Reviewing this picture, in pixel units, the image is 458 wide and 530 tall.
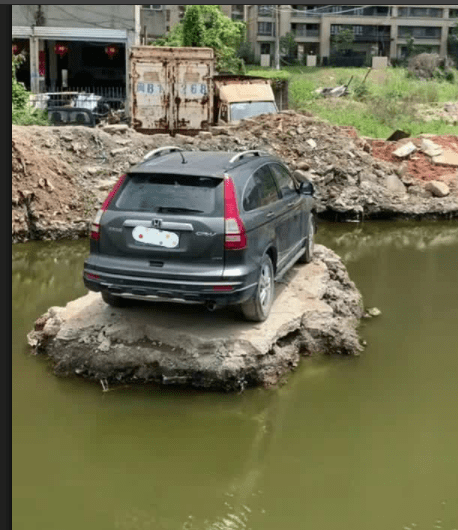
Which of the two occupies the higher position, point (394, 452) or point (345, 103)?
point (345, 103)

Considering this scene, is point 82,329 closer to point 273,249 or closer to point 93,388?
point 93,388

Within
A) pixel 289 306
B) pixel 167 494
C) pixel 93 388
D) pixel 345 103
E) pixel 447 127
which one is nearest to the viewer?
pixel 167 494

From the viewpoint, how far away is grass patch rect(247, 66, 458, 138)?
1196 inches

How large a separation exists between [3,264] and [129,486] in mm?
3250

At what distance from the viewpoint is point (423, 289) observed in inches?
425

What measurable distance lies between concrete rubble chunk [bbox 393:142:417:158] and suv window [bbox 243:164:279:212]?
514 inches

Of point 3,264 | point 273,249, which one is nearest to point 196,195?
point 273,249

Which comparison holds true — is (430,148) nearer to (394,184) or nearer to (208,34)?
(394,184)

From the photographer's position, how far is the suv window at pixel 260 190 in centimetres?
746

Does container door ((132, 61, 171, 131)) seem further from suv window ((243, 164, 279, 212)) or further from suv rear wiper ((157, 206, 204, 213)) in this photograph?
suv rear wiper ((157, 206, 204, 213))

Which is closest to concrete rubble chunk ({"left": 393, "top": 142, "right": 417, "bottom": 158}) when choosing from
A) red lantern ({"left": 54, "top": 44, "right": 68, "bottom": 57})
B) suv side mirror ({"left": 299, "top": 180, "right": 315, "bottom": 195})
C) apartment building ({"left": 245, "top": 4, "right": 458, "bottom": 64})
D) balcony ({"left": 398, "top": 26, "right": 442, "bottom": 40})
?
suv side mirror ({"left": 299, "top": 180, "right": 315, "bottom": 195})

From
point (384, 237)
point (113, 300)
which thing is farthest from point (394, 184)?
point (113, 300)

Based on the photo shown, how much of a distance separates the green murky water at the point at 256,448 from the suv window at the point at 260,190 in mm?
1872

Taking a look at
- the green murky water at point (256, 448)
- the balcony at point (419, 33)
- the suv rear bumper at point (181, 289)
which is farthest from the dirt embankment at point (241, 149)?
the balcony at point (419, 33)
